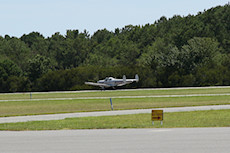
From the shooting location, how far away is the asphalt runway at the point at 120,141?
12.9 meters

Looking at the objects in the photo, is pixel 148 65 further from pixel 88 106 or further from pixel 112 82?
pixel 88 106

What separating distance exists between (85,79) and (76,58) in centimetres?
5846

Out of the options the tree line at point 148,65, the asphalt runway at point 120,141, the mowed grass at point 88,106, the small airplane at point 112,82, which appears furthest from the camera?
the tree line at point 148,65

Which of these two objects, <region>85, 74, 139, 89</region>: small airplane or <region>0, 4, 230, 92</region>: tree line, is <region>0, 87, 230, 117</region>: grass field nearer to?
<region>85, 74, 139, 89</region>: small airplane

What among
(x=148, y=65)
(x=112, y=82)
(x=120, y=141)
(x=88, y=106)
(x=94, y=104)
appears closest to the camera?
(x=120, y=141)

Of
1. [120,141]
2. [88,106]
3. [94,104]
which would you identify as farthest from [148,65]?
[120,141]

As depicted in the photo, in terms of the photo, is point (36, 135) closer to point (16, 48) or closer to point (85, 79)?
point (85, 79)

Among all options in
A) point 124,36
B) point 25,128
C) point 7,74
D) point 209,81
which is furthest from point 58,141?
point 124,36

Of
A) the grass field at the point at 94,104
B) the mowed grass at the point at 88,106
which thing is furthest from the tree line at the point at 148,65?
the mowed grass at the point at 88,106

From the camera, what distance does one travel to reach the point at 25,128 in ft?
65.6

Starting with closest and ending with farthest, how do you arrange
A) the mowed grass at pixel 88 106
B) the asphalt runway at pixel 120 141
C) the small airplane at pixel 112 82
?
1. the asphalt runway at pixel 120 141
2. the mowed grass at pixel 88 106
3. the small airplane at pixel 112 82

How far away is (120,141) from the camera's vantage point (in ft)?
48.0

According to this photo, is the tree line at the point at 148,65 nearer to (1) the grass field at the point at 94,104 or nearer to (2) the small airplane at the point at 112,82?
(2) the small airplane at the point at 112,82

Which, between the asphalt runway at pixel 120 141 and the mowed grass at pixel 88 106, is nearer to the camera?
the asphalt runway at pixel 120 141
